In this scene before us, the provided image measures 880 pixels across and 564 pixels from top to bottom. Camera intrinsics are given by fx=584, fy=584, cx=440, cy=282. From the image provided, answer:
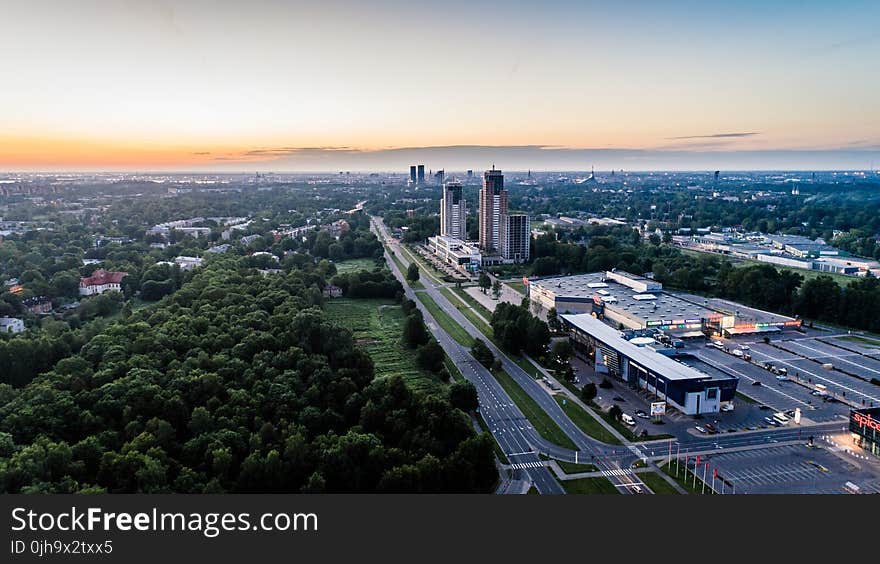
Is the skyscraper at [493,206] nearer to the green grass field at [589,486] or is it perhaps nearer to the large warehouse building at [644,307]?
the large warehouse building at [644,307]

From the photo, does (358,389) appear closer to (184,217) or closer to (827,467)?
(827,467)

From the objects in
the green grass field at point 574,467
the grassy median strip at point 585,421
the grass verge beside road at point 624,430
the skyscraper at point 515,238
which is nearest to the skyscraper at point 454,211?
the skyscraper at point 515,238

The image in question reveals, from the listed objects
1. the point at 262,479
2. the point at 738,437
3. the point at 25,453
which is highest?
the point at 25,453

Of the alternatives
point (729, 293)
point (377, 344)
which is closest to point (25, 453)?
point (377, 344)

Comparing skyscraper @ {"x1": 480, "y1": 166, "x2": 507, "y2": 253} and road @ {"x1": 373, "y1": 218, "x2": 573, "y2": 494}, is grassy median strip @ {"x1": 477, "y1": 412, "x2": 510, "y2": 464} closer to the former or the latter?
road @ {"x1": 373, "y1": 218, "x2": 573, "y2": 494}

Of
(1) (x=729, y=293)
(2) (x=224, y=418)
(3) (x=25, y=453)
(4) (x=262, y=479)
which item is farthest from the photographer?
(1) (x=729, y=293)

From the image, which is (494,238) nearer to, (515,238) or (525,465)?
(515,238)
